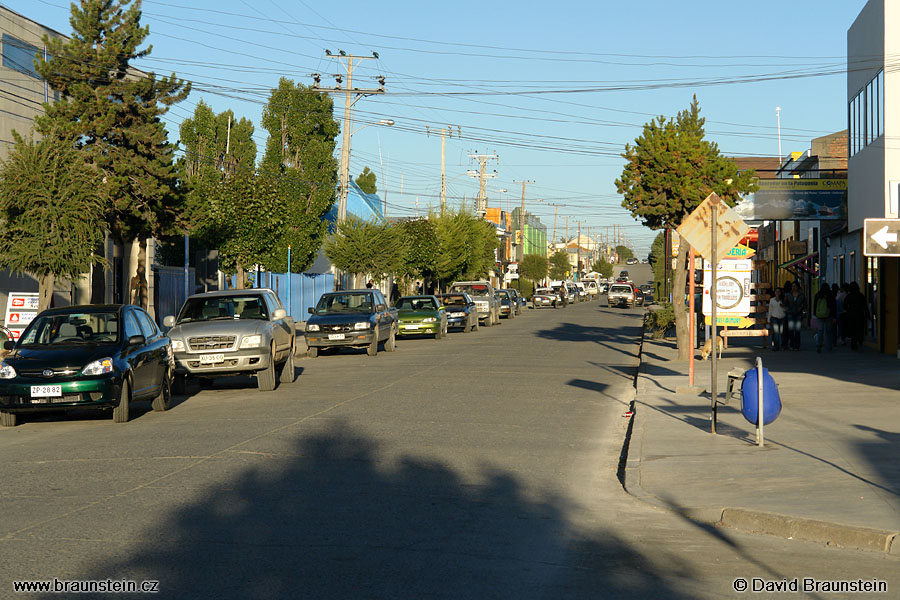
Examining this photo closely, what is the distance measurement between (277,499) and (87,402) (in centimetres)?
646

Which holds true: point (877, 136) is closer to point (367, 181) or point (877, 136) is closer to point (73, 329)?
point (73, 329)

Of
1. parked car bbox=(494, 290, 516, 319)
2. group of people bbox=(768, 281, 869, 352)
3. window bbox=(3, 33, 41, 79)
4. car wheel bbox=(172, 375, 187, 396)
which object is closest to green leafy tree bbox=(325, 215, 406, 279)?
parked car bbox=(494, 290, 516, 319)

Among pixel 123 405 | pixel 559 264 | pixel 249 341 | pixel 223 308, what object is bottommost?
pixel 123 405

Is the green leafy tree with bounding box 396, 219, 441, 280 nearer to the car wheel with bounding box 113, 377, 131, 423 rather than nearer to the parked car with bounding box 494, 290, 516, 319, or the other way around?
the parked car with bounding box 494, 290, 516, 319

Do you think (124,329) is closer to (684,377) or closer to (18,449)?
(18,449)

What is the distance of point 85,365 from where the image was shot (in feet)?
47.1

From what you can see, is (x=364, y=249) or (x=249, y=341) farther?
(x=364, y=249)

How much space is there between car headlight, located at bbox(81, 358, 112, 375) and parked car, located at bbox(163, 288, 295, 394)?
3.26m

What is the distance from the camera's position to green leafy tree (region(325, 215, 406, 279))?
48312 mm

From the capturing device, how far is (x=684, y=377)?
67.7ft

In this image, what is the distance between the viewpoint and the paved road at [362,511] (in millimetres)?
6484

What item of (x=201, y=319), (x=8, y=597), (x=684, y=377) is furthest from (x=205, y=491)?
(x=684, y=377)

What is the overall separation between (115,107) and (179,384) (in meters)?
10.8

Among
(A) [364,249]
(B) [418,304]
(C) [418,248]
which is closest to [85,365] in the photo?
(B) [418,304]
